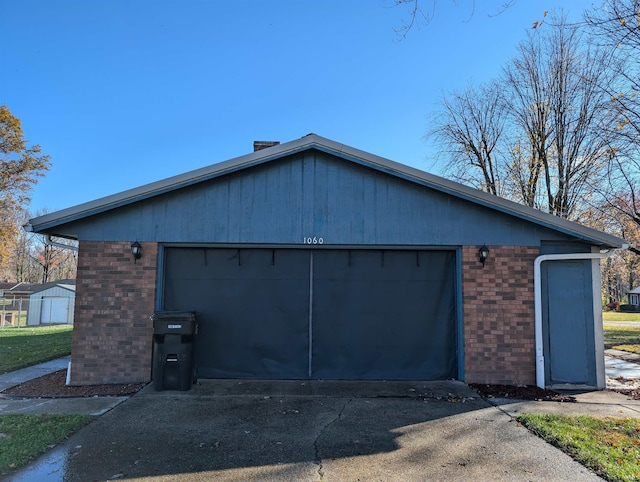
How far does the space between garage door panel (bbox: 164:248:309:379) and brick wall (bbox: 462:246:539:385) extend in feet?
9.36

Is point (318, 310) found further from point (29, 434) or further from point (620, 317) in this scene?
point (620, 317)

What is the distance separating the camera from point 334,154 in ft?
24.2

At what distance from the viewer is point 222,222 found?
743 cm

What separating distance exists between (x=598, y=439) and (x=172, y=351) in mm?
5743

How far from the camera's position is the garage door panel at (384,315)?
7559mm

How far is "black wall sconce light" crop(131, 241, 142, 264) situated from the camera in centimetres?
722

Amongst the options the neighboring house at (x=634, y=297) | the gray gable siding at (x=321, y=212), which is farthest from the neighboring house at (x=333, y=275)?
the neighboring house at (x=634, y=297)

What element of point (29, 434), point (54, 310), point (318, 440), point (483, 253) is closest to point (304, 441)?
point (318, 440)

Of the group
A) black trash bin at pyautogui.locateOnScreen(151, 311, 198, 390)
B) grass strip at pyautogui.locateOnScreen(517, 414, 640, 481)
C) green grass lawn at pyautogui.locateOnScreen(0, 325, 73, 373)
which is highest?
black trash bin at pyautogui.locateOnScreen(151, 311, 198, 390)

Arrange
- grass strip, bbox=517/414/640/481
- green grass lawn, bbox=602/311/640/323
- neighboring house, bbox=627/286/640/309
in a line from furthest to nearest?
neighboring house, bbox=627/286/640/309 → green grass lawn, bbox=602/311/640/323 → grass strip, bbox=517/414/640/481

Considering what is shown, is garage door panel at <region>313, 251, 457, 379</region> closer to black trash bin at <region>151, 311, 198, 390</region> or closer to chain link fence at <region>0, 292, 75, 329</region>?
black trash bin at <region>151, 311, 198, 390</region>

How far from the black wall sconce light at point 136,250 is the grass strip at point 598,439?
626cm

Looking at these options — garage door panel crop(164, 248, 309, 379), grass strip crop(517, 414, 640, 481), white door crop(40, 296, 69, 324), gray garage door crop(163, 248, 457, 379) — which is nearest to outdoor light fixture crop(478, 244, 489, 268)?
gray garage door crop(163, 248, 457, 379)

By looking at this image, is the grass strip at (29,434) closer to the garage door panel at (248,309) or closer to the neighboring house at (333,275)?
the neighboring house at (333,275)
